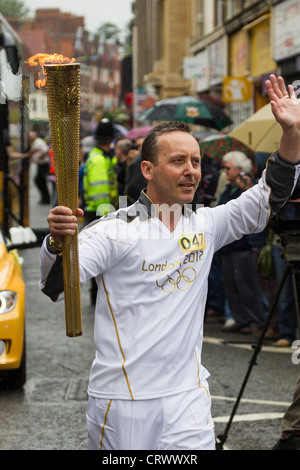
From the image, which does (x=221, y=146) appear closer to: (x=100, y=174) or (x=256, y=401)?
(x=100, y=174)

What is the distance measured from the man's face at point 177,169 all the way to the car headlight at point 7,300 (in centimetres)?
348

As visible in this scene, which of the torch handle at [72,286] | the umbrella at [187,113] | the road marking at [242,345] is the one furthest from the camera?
the umbrella at [187,113]

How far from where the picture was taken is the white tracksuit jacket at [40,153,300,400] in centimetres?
334

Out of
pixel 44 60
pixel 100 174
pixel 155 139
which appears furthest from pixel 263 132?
pixel 44 60

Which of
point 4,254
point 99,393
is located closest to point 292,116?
point 99,393

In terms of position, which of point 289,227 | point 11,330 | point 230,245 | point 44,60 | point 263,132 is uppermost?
point 44,60

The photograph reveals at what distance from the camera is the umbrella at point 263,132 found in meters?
7.39

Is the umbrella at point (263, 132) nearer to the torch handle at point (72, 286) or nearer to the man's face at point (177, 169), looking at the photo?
the man's face at point (177, 169)

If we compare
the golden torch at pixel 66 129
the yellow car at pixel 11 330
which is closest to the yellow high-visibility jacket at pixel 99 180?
the yellow car at pixel 11 330

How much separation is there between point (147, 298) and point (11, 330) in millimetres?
3494

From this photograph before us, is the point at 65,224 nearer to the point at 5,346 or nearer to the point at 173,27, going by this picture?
the point at 5,346

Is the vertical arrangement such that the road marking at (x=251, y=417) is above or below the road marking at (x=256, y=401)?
above

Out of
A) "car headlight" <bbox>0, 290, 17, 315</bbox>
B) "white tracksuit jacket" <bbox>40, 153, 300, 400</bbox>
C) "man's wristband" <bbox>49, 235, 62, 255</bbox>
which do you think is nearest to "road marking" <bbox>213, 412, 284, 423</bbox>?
"car headlight" <bbox>0, 290, 17, 315</bbox>

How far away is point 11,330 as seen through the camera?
264 inches
